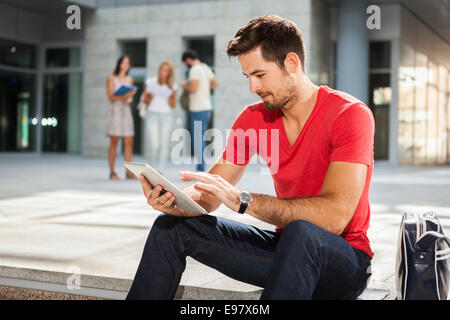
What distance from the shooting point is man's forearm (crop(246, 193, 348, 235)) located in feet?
8.07

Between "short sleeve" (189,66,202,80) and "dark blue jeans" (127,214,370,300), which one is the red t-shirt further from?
"short sleeve" (189,66,202,80)

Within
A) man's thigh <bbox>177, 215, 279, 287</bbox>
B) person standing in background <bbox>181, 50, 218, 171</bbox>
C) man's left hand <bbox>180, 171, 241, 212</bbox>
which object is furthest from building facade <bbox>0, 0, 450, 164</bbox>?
man's left hand <bbox>180, 171, 241, 212</bbox>

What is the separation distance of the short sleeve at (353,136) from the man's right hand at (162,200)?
2.18 feet

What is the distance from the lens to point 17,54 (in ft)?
66.2

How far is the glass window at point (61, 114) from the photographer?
2073 centimetres

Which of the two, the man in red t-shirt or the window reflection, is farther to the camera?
the window reflection

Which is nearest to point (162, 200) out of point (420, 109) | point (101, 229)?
point (101, 229)

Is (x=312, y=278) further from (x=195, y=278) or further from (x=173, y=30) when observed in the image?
(x=173, y=30)

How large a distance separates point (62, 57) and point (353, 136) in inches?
763

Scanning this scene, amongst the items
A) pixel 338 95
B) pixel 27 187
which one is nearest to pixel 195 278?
pixel 338 95

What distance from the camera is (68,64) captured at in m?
20.7

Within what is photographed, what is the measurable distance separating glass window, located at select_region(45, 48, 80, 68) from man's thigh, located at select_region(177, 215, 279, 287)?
61.2 ft

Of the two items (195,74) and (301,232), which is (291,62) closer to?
(301,232)
